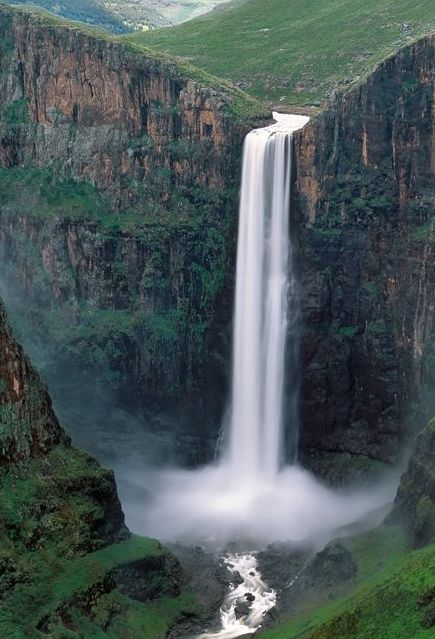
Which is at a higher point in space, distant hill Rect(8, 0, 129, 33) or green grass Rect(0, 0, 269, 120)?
distant hill Rect(8, 0, 129, 33)

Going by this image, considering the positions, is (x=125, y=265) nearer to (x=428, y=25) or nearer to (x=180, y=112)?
(x=180, y=112)

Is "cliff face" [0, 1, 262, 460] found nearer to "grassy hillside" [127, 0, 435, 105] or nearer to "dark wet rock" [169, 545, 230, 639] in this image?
"grassy hillside" [127, 0, 435, 105]

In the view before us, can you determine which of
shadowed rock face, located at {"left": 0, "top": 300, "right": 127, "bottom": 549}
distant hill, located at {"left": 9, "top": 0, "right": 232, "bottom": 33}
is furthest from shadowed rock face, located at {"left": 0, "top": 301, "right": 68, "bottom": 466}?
distant hill, located at {"left": 9, "top": 0, "right": 232, "bottom": 33}

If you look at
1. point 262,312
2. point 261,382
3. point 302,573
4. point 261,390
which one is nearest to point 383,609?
point 302,573

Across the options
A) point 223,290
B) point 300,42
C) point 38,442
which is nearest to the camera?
point 38,442

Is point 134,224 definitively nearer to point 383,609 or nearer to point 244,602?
point 244,602

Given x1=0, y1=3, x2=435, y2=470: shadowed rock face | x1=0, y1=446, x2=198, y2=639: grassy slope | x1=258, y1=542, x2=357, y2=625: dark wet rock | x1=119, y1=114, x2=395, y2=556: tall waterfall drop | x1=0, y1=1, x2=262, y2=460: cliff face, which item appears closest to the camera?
x1=0, y1=446, x2=198, y2=639: grassy slope

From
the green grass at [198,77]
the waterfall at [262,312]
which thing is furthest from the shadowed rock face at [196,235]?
the waterfall at [262,312]
